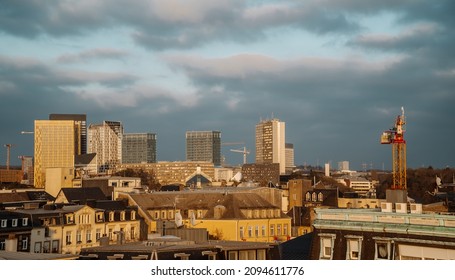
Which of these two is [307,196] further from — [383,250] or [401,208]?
[383,250]

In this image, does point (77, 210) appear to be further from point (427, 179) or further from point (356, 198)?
point (427, 179)

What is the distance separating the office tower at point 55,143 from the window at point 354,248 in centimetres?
985

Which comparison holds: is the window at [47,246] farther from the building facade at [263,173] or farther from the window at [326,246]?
the building facade at [263,173]

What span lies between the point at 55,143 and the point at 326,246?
1925cm

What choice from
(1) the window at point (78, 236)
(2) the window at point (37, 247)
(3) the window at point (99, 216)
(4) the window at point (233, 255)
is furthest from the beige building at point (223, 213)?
(4) the window at point (233, 255)

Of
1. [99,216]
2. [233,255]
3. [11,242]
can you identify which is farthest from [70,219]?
[233,255]

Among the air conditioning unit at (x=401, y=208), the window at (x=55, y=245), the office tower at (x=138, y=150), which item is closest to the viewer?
the air conditioning unit at (x=401, y=208)

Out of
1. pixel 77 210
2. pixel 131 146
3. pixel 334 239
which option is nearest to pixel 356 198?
pixel 77 210

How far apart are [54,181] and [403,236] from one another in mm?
32618

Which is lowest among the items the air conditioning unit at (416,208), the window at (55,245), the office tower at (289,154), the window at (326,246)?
the window at (55,245)

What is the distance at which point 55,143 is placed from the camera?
25953mm

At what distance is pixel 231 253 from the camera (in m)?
11.0

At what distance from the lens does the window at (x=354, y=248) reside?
8055 mm

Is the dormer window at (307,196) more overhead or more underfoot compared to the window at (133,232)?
more overhead
